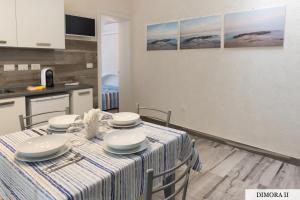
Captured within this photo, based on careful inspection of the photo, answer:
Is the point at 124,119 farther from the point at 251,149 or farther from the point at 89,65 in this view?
the point at 89,65

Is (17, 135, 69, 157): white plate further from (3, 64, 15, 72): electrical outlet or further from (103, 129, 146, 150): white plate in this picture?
(3, 64, 15, 72): electrical outlet

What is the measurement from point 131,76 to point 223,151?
240cm

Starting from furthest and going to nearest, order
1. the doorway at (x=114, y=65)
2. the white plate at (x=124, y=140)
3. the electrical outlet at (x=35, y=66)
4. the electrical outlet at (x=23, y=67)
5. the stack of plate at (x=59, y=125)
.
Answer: the doorway at (x=114, y=65) < the electrical outlet at (x=35, y=66) < the electrical outlet at (x=23, y=67) < the stack of plate at (x=59, y=125) < the white plate at (x=124, y=140)

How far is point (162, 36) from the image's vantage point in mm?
3908

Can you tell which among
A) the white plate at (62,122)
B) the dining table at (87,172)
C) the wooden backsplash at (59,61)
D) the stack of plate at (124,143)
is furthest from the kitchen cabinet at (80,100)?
the stack of plate at (124,143)

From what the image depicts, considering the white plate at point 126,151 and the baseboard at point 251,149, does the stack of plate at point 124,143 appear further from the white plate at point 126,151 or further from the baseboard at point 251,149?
the baseboard at point 251,149

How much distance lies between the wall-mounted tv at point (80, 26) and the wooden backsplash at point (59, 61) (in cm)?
17

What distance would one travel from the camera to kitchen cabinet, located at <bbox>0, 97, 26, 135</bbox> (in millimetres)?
2445

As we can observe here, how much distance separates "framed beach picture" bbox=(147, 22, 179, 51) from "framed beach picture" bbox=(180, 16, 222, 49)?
144mm

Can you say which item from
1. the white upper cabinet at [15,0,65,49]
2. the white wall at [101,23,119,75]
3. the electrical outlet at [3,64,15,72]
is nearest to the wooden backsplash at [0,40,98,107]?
the electrical outlet at [3,64,15,72]

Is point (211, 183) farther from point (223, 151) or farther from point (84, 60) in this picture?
point (84, 60)

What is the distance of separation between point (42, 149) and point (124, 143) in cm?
43

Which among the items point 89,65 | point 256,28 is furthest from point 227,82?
point 89,65

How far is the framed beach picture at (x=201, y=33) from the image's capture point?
3.22m
